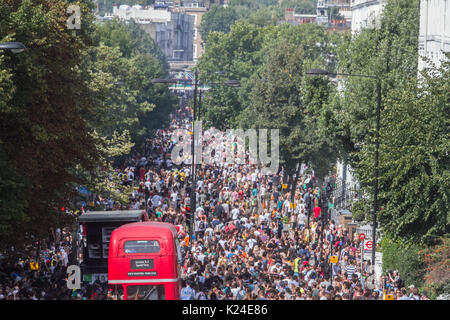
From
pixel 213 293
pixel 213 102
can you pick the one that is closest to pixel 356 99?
pixel 213 293

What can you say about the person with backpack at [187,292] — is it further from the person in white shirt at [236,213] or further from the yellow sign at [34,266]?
the person in white shirt at [236,213]

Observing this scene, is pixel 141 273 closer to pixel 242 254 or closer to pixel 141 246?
pixel 141 246

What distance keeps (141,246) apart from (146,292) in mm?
1136

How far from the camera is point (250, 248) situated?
102 feet

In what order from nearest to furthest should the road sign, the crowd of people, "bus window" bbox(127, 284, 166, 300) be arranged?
"bus window" bbox(127, 284, 166, 300), the crowd of people, the road sign

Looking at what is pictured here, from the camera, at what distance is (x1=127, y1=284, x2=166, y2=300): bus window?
21844mm

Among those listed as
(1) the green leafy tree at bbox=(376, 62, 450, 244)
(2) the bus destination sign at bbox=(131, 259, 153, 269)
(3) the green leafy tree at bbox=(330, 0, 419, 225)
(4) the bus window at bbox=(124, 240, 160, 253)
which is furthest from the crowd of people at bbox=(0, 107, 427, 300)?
(3) the green leafy tree at bbox=(330, 0, 419, 225)

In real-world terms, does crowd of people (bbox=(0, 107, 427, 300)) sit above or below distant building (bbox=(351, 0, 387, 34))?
below

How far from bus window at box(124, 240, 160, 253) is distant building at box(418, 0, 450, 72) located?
1819 cm

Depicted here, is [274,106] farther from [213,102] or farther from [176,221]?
[213,102]
